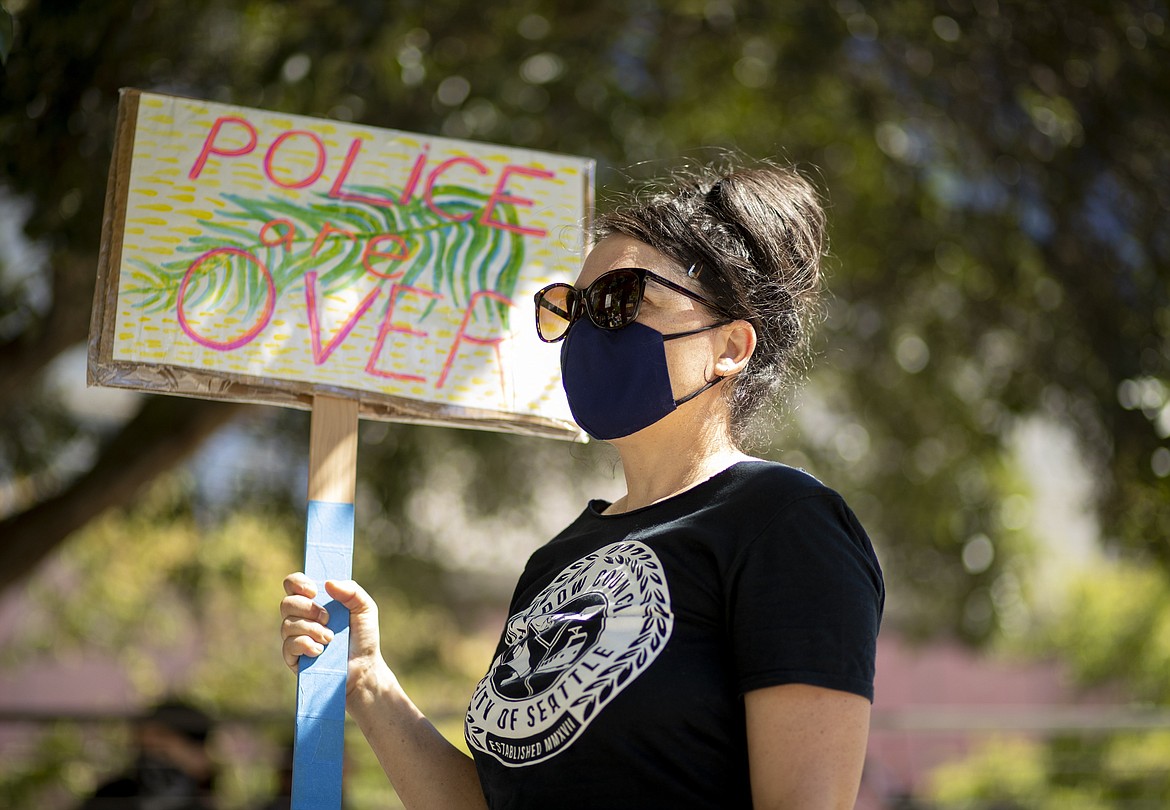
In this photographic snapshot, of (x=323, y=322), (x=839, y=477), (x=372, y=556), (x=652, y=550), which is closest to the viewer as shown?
(x=652, y=550)

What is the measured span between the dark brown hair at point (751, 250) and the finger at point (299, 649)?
74cm

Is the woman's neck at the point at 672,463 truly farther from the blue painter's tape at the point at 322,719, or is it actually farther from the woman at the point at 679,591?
the blue painter's tape at the point at 322,719

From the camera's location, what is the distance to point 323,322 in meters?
2.13

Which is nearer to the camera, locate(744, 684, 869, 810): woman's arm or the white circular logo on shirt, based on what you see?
locate(744, 684, 869, 810): woman's arm

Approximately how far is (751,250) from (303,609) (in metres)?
0.89

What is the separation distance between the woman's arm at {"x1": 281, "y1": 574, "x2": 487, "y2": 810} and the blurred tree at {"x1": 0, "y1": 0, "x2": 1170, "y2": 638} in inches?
82.5

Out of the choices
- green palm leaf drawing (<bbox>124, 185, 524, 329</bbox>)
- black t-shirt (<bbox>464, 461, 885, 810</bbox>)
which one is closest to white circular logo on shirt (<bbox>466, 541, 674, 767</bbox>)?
black t-shirt (<bbox>464, 461, 885, 810</bbox>)

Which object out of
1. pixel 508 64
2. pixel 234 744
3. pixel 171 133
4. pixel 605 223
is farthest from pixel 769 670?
pixel 234 744

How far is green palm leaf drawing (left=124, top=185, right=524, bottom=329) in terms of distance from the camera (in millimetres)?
2088

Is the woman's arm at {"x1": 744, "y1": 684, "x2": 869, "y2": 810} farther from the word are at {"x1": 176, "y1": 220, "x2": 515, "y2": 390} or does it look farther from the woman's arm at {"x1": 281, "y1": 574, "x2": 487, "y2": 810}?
the word are at {"x1": 176, "y1": 220, "x2": 515, "y2": 390}

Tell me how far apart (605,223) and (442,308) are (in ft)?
1.49

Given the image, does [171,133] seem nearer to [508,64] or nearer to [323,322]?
[323,322]

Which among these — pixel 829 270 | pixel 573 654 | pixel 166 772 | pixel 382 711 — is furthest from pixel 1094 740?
pixel 573 654

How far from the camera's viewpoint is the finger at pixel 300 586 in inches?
74.2
